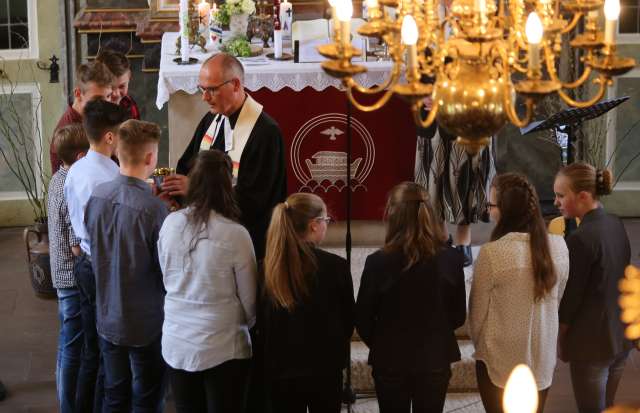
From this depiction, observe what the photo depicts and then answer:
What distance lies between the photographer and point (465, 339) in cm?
626

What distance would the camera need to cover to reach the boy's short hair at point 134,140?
4.66 m

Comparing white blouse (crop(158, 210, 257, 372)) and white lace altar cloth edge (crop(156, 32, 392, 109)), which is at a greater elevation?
white lace altar cloth edge (crop(156, 32, 392, 109))

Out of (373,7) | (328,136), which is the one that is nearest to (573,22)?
(373,7)

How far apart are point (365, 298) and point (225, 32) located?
3902 mm

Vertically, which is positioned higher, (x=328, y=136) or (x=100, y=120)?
(x=100, y=120)

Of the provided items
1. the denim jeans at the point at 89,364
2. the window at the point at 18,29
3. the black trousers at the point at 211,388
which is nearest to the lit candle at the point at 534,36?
the black trousers at the point at 211,388

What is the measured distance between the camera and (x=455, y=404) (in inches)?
231

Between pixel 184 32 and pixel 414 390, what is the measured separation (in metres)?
3.64

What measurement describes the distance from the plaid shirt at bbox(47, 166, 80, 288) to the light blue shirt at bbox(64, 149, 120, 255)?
15 centimetres

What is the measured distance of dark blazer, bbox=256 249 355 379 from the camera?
4.38m

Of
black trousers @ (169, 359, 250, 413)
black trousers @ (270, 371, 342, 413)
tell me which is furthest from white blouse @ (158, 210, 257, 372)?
black trousers @ (270, 371, 342, 413)

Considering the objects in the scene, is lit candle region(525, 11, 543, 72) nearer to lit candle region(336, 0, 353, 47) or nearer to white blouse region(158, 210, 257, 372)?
lit candle region(336, 0, 353, 47)

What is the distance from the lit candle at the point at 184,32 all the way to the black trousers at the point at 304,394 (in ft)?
11.1

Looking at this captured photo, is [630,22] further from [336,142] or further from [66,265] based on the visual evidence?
[66,265]
